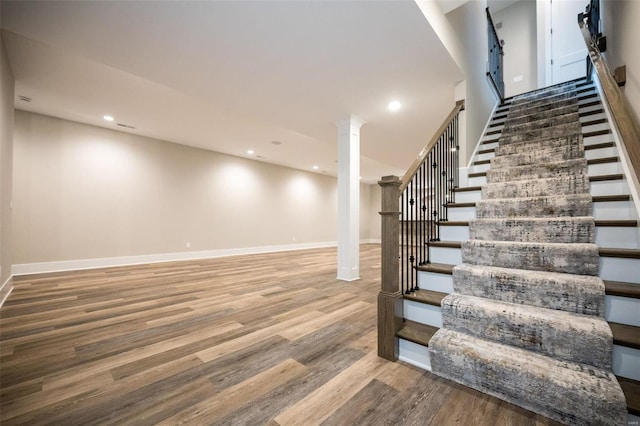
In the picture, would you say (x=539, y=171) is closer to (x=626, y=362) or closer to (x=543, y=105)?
(x=626, y=362)

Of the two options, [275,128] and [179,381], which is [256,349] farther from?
[275,128]

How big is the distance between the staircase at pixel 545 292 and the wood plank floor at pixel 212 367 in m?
0.18

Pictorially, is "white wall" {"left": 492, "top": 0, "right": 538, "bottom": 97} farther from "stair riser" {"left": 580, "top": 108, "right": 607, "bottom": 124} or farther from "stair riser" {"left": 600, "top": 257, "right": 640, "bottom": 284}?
"stair riser" {"left": 600, "top": 257, "right": 640, "bottom": 284}

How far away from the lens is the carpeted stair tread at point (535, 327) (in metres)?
1.26

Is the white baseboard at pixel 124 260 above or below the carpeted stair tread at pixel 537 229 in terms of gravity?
below

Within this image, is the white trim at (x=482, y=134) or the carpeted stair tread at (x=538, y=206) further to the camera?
the white trim at (x=482, y=134)

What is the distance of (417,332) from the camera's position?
1778 mm

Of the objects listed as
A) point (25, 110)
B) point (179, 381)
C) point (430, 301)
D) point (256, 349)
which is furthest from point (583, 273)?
point (25, 110)

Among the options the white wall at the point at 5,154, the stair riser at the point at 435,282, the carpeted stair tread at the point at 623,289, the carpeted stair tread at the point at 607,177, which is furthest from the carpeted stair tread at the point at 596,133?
the white wall at the point at 5,154

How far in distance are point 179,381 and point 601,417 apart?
2.18 meters

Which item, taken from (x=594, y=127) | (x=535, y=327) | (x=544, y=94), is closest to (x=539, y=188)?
(x=594, y=127)

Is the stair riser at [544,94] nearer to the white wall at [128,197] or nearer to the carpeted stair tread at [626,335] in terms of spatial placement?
the carpeted stair tread at [626,335]

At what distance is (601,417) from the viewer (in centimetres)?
110

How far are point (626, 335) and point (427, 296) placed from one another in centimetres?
96
